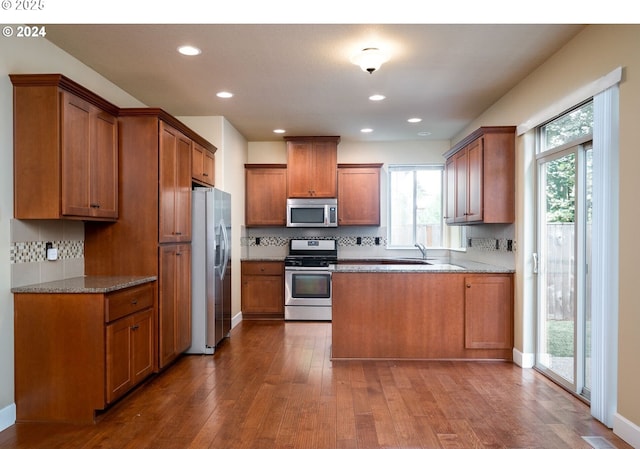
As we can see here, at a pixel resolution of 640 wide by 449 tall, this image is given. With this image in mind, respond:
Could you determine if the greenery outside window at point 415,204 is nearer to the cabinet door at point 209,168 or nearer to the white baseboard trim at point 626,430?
the cabinet door at point 209,168

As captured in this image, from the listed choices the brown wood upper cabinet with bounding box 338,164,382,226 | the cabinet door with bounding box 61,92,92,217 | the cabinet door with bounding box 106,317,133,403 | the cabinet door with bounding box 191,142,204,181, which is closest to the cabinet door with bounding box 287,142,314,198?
the brown wood upper cabinet with bounding box 338,164,382,226

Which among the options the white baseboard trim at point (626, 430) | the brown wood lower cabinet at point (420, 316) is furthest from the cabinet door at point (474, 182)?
the white baseboard trim at point (626, 430)

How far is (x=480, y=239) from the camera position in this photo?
210 inches

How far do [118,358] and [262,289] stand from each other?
337 cm

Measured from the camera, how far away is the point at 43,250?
3.13 metres

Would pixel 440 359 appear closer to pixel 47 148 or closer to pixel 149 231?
pixel 149 231

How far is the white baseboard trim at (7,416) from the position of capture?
2.71 m

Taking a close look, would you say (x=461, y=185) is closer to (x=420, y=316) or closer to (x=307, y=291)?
(x=420, y=316)

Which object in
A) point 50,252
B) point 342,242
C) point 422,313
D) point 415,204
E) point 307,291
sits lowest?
point 307,291

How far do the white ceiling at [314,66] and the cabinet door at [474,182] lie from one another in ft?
1.89

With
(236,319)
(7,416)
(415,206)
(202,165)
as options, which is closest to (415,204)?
(415,206)

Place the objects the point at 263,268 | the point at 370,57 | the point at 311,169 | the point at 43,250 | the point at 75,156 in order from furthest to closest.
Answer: the point at 311,169 < the point at 263,268 < the point at 370,57 < the point at 43,250 < the point at 75,156

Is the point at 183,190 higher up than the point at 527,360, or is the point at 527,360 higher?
the point at 183,190

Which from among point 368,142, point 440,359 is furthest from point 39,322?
point 368,142
